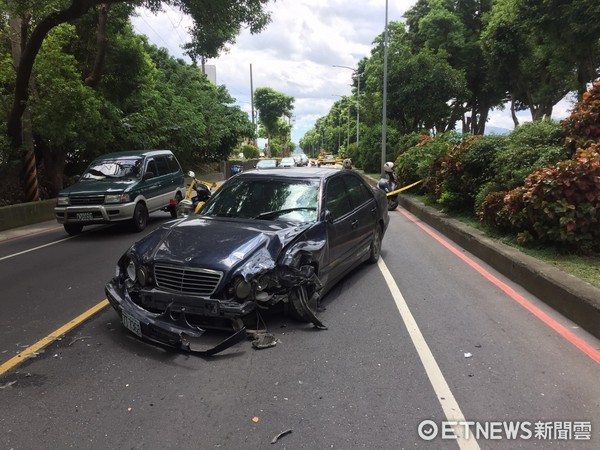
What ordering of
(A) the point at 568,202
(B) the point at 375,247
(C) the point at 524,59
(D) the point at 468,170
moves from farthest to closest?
(C) the point at 524,59, (D) the point at 468,170, (B) the point at 375,247, (A) the point at 568,202

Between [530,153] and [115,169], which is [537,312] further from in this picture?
[115,169]

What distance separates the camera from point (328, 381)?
3.58 m

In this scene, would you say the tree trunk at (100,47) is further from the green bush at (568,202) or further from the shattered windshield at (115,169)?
the green bush at (568,202)

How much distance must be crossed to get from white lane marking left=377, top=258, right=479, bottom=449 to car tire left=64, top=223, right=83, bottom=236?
26.8 ft

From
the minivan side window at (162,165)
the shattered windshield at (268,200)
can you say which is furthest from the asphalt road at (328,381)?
the minivan side window at (162,165)

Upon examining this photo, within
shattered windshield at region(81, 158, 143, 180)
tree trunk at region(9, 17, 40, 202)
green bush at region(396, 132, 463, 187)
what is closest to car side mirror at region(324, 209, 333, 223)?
shattered windshield at region(81, 158, 143, 180)

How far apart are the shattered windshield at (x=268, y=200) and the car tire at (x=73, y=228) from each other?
635 cm

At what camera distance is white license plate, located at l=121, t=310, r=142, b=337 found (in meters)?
3.97

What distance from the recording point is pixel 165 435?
2.91 m

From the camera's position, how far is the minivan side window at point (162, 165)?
12.3 m

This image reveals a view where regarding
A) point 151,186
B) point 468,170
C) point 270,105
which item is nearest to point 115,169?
point 151,186

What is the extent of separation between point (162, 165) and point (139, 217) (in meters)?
2.20

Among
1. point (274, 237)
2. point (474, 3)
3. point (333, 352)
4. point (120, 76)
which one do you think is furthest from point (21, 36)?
point (474, 3)

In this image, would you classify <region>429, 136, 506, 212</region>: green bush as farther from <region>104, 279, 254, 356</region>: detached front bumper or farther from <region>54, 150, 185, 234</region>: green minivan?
<region>104, 279, 254, 356</region>: detached front bumper
